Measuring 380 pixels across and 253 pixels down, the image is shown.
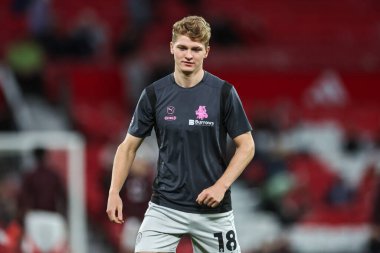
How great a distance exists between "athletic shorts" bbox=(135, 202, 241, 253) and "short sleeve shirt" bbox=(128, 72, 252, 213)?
1.8 inches

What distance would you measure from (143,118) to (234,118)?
548 millimetres

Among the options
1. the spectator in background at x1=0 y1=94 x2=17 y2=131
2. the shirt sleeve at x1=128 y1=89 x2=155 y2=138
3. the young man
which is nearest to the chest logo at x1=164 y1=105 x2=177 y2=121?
the young man

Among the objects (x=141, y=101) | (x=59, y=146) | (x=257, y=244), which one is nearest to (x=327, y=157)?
(x=257, y=244)

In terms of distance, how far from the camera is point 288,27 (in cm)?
1928

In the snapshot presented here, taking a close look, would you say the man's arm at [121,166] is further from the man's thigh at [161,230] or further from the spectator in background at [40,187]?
the spectator in background at [40,187]

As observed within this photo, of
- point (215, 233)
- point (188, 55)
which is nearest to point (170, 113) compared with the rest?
point (188, 55)

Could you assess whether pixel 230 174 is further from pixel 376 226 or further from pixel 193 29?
pixel 376 226

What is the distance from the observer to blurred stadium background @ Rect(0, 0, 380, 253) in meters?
13.0

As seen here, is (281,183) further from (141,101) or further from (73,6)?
(141,101)

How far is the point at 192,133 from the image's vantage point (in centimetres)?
625

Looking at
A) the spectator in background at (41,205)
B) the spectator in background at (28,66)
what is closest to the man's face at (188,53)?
the spectator in background at (41,205)

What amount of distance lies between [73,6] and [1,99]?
Result: 3.69 metres

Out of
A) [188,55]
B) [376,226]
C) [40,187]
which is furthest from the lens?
[40,187]

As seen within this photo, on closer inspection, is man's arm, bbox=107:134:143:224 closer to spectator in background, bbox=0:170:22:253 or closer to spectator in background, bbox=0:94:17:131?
spectator in background, bbox=0:170:22:253
